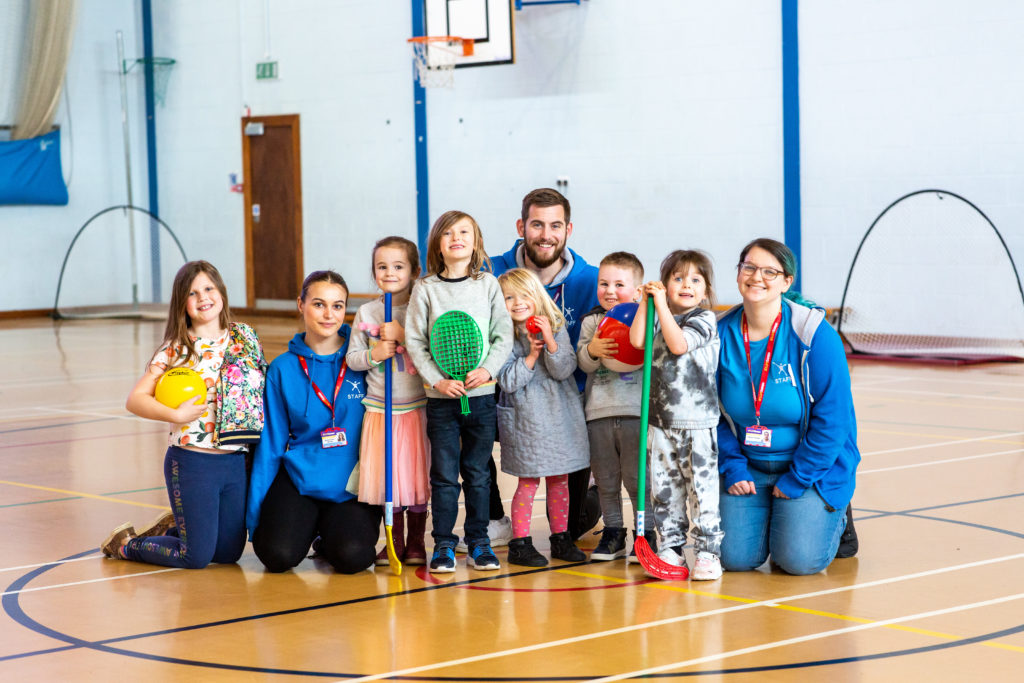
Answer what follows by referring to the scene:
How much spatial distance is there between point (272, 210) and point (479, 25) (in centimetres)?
443

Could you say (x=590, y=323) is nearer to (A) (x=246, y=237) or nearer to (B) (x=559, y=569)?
(B) (x=559, y=569)

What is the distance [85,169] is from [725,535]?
14.3 metres

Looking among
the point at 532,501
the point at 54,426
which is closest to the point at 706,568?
the point at 532,501

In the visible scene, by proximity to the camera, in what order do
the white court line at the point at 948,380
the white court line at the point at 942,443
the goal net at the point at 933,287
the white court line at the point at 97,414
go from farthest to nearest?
the goal net at the point at 933,287 < the white court line at the point at 948,380 < the white court line at the point at 97,414 < the white court line at the point at 942,443

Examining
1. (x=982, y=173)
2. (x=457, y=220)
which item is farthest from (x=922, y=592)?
(x=982, y=173)

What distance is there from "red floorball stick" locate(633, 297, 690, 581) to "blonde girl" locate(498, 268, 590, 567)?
0.87 ft

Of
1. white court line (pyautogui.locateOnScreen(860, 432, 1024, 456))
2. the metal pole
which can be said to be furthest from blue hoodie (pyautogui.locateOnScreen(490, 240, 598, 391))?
the metal pole

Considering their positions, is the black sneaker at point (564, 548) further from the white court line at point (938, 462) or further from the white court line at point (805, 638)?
the white court line at point (938, 462)

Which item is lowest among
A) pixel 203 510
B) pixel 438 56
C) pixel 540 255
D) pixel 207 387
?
pixel 203 510

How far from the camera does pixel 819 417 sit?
12.6 ft

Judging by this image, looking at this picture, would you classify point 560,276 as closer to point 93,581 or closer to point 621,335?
point 621,335

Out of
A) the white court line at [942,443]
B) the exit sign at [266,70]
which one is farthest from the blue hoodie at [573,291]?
the exit sign at [266,70]

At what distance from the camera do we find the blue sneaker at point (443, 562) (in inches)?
153

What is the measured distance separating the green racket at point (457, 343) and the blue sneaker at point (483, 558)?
463mm
